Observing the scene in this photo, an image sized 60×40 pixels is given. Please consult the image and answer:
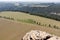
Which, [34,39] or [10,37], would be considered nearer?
[34,39]

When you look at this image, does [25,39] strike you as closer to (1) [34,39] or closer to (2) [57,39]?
(1) [34,39]

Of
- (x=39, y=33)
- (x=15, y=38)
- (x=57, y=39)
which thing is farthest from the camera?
(x=15, y=38)

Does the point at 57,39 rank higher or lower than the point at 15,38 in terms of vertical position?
higher

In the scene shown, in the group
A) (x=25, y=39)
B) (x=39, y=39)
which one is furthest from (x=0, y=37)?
(x=39, y=39)

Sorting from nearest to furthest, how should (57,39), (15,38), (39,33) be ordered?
(57,39) → (39,33) → (15,38)

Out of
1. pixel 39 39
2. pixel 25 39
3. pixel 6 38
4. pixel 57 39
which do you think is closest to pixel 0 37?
pixel 6 38

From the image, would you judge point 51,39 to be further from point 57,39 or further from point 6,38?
point 6,38

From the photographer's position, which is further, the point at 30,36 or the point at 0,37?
the point at 0,37

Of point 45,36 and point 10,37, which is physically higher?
point 45,36
